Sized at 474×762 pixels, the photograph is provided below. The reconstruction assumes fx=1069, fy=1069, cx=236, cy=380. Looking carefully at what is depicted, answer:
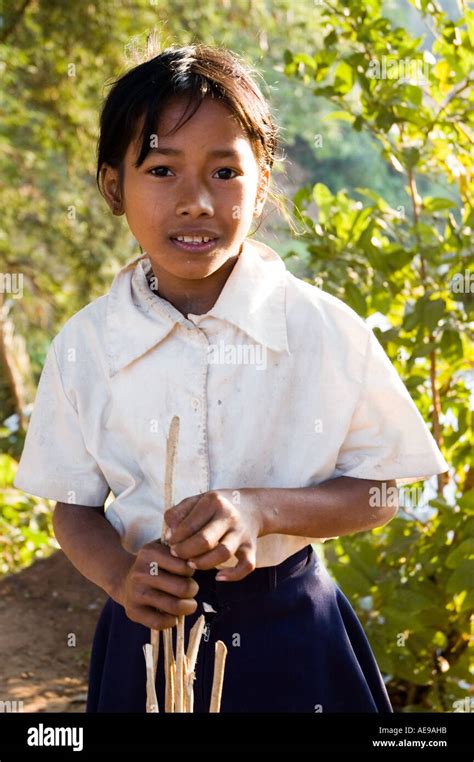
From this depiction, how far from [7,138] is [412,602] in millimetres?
4053

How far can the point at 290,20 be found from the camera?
17.6 ft

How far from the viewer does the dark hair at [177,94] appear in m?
1.40

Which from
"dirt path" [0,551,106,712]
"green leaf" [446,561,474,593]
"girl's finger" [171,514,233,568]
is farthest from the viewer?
"dirt path" [0,551,106,712]

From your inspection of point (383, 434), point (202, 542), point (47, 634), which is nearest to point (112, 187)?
point (383, 434)

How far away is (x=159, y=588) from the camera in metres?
1.17

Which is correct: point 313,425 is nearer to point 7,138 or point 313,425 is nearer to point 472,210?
point 472,210

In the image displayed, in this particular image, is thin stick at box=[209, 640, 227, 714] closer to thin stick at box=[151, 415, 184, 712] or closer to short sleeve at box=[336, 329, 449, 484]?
thin stick at box=[151, 415, 184, 712]

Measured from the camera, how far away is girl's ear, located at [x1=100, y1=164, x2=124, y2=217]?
5.02 feet

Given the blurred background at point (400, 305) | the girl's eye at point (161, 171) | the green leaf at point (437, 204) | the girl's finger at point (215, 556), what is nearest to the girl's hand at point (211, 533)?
the girl's finger at point (215, 556)

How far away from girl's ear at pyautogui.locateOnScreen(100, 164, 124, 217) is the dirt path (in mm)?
1839

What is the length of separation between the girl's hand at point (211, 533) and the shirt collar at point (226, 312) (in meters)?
0.30

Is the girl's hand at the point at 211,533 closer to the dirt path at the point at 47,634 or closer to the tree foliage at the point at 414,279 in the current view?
the tree foliage at the point at 414,279

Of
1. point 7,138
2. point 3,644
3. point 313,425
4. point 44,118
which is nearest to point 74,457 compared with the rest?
point 313,425

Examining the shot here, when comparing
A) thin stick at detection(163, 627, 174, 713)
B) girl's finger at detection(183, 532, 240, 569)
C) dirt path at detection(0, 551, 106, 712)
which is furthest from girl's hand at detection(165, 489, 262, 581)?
dirt path at detection(0, 551, 106, 712)
